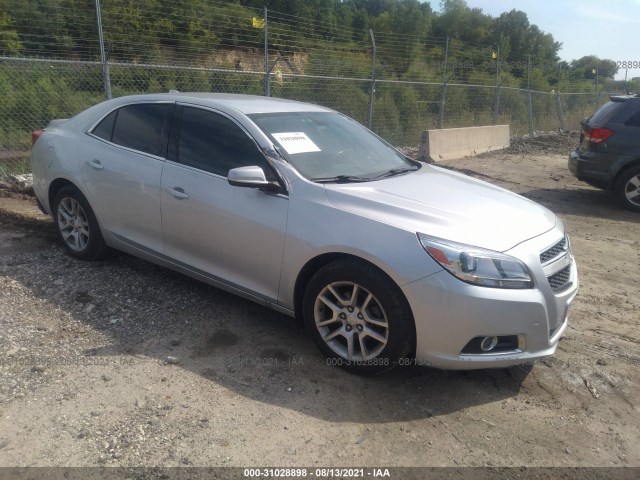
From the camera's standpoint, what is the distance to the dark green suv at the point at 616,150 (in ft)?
28.0

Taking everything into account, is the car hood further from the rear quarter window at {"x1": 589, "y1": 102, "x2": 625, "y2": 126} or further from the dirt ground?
the rear quarter window at {"x1": 589, "y1": 102, "x2": 625, "y2": 126}

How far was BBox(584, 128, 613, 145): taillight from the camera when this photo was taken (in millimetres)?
8641

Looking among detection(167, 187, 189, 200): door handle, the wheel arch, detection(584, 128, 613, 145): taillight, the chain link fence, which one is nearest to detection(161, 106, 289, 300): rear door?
detection(167, 187, 189, 200): door handle

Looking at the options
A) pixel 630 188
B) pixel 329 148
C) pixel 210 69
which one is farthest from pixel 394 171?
pixel 630 188

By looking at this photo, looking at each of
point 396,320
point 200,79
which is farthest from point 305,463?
point 200,79

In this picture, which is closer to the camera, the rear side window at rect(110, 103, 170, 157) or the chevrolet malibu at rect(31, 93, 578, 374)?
the chevrolet malibu at rect(31, 93, 578, 374)

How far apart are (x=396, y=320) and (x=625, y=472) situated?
1.35 metres

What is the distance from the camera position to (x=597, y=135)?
8.72 metres

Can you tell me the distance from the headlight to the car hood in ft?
0.20

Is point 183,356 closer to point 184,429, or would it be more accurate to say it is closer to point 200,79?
point 184,429

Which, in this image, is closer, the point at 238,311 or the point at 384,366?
the point at 384,366

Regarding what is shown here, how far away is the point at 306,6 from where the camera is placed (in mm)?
25625

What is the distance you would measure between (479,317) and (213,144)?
7.39 ft

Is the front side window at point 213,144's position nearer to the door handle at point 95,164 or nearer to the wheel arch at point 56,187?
the door handle at point 95,164
